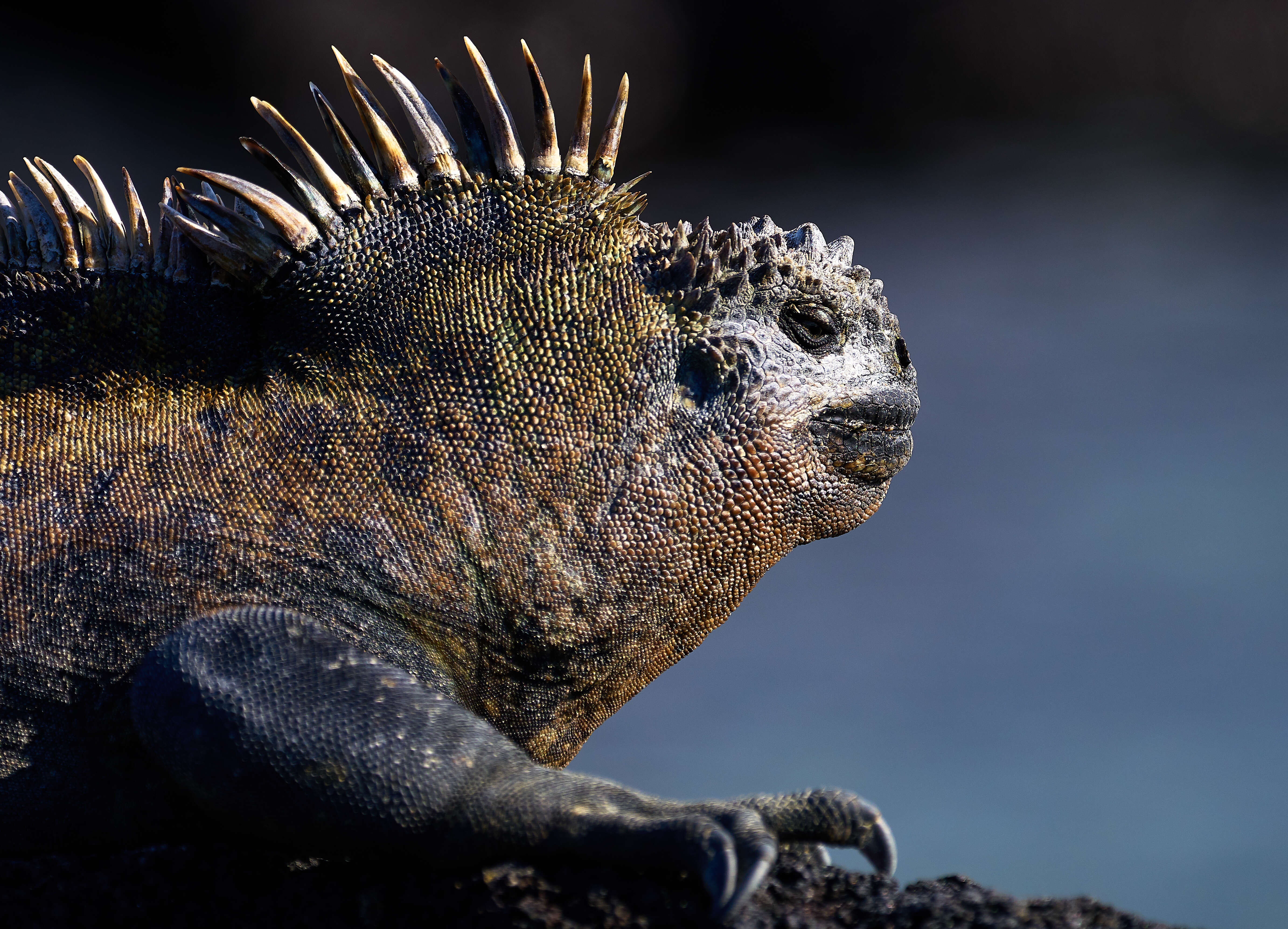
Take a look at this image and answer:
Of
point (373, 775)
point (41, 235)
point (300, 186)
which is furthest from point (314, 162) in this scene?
point (373, 775)

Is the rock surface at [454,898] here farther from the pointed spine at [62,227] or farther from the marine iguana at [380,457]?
the pointed spine at [62,227]

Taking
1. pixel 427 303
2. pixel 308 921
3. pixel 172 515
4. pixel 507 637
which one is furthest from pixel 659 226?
pixel 308 921

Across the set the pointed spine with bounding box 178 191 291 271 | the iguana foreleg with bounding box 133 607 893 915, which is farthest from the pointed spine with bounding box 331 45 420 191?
the iguana foreleg with bounding box 133 607 893 915

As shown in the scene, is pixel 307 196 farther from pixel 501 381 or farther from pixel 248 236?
pixel 501 381

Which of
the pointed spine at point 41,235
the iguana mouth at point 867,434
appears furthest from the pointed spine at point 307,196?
the iguana mouth at point 867,434

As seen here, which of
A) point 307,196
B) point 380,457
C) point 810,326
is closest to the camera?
point 380,457

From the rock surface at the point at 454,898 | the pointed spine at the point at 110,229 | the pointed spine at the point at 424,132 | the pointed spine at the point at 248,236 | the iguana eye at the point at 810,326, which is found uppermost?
the iguana eye at the point at 810,326

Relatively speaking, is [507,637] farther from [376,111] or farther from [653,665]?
[376,111]
